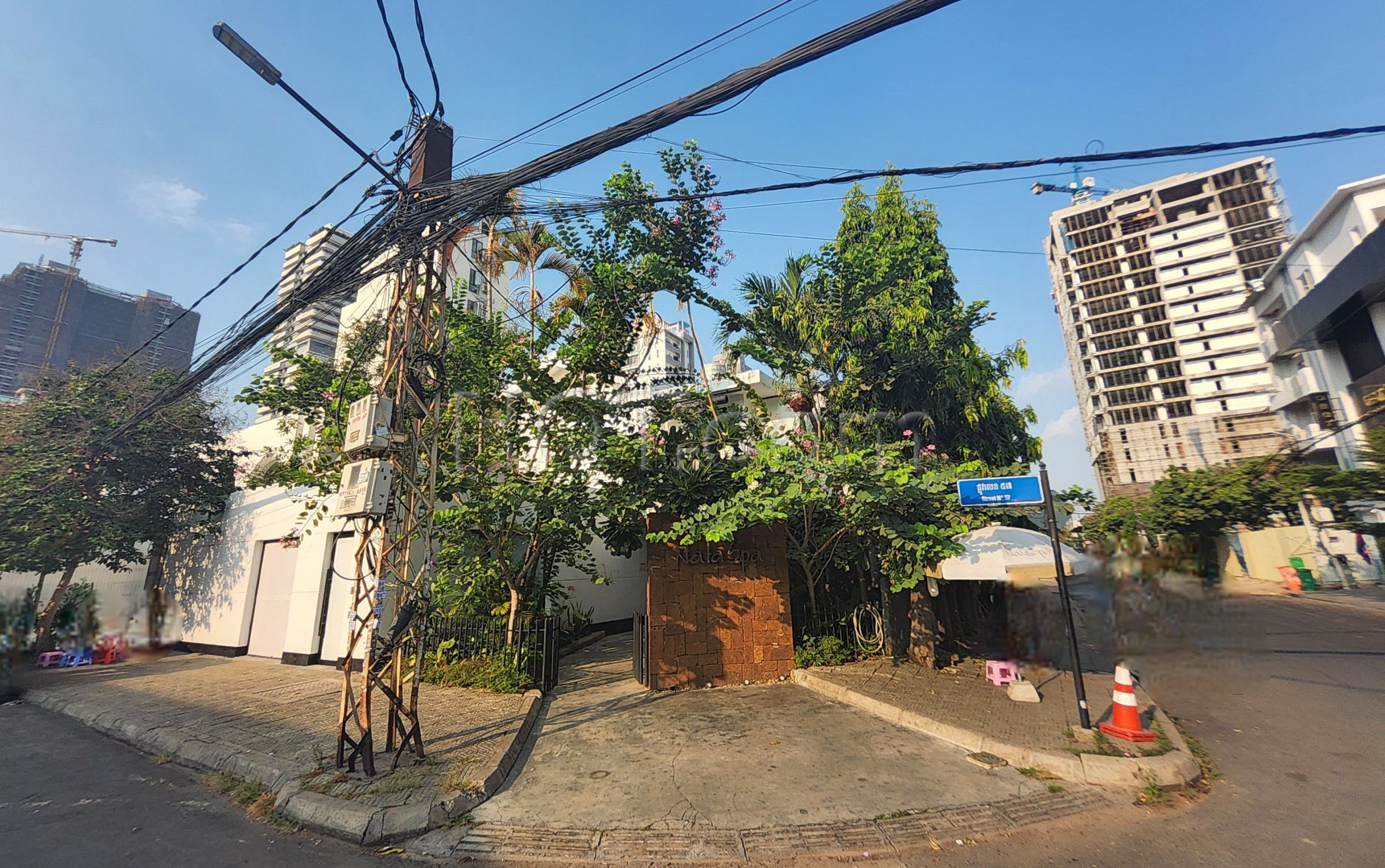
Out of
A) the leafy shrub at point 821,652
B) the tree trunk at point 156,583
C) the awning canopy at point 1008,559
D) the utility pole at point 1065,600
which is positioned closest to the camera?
the utility pole at point 1065,600

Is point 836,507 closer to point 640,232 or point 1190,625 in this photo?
point 1190,625

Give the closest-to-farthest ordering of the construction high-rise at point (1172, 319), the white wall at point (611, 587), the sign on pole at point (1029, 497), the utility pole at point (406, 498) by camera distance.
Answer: the utility pole at point (406, 498) < the sign on pole at point (1029, 497) < the white wall at point (611, 587) < the construction high-rise at point (1172, 319)

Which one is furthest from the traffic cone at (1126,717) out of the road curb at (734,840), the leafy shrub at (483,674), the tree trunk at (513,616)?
the tree trunk at (513,616)

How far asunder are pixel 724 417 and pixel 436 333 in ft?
17.8

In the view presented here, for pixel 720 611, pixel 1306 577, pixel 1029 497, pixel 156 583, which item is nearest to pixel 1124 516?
pixel 1306 577

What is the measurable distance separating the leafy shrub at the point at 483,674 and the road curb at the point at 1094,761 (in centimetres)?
592

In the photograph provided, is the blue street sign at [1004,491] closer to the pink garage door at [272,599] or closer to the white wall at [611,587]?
the white wall at [611,587]

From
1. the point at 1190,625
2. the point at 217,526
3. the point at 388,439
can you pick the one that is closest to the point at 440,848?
the point at 388,439

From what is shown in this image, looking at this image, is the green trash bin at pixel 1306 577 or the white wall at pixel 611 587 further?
the green trash bin at pixel 1306 577

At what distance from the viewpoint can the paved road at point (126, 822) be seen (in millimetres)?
4203

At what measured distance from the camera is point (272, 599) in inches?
501

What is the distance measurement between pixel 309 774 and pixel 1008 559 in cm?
885

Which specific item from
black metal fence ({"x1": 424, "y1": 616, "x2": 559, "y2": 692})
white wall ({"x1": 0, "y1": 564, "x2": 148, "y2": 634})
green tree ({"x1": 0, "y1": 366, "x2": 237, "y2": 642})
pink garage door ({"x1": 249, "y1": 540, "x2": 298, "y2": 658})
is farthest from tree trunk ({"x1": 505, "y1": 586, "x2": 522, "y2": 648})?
white wall ({"x1": 0, "y1": 564, "x2": 148, "y2": 634})

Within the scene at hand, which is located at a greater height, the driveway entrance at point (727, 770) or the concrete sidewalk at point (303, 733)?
the concrete sidewalk at point (303, 733)
